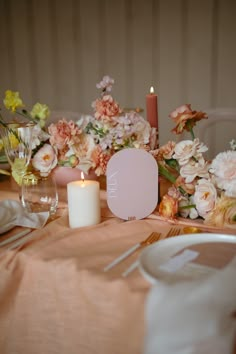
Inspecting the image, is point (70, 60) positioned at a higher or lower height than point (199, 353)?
higher

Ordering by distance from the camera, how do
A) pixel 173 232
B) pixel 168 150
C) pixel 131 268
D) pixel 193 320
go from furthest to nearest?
pixel 168 150 < pixel 173 232 < pixel 131 268 < pixel 193 320

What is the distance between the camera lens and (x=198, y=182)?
88cm

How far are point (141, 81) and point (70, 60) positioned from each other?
23.9 inches

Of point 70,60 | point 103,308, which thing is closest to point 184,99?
point 70,60

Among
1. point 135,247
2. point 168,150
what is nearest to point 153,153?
point 168,150

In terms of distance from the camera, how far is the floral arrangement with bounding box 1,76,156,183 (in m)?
0.98

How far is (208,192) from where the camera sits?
86cm

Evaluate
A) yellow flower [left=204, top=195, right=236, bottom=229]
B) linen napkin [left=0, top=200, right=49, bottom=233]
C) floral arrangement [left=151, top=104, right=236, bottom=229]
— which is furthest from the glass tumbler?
yellow flower [left=204, top=195, right=236, bottom=229]

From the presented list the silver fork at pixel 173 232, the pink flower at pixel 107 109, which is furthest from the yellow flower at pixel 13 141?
the silver fork at pixel 173 232

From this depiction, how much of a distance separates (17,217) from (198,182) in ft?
1.41

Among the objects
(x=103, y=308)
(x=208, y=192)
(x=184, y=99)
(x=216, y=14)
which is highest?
(x=216, y=14)

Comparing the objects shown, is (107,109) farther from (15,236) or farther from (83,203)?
(15,236)

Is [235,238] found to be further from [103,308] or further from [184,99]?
[184,99]

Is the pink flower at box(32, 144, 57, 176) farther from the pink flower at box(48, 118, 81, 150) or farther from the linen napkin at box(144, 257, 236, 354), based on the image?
the linen napkin at box(144, 257, 236, 354)
